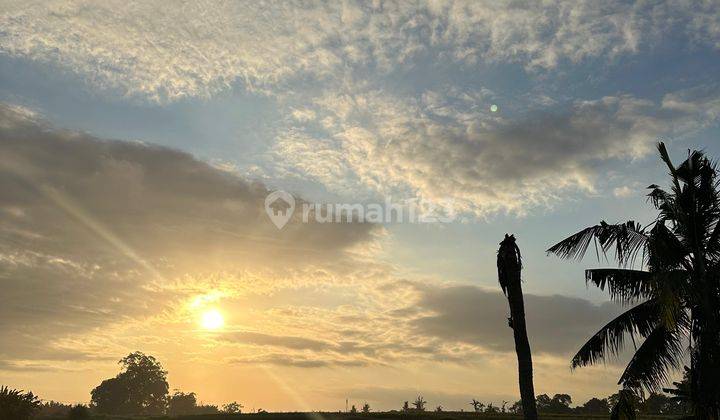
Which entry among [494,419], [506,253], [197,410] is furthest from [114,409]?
[506,253]

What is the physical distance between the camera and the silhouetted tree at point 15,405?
5242 centimetres

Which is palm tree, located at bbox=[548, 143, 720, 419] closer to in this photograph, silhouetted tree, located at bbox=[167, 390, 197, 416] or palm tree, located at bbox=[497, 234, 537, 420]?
palm tree, located at bbox=[497, 234, 537, 420]

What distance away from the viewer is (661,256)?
64.2ft

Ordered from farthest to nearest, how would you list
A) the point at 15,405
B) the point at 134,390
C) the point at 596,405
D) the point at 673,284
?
the point at 134,390 → the point at 596,405 → the point at 15,405 → the point at 673,284

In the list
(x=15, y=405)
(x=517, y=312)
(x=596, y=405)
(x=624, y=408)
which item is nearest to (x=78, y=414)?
(x=15, y=405)

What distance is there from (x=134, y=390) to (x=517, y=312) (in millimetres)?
149719

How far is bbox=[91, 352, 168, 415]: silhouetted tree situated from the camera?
5896 inches

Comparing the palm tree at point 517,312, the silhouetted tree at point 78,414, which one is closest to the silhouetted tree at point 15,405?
the silhouetted tree at point 78,414

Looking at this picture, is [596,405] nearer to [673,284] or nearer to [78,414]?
[78,414]

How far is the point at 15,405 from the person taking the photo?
53281mm

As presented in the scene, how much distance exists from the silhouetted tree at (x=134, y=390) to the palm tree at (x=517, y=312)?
145731 mm

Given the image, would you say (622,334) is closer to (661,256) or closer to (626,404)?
(626,404)

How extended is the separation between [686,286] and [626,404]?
19.4 feet

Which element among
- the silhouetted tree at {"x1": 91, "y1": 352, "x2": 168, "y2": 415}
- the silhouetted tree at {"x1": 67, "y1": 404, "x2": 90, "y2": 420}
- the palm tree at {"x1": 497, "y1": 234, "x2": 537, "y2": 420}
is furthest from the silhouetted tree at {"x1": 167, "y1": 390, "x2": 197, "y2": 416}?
the palm tree at {"x1": 497, "y1": 234, "x2": 537, "y2": 420}
